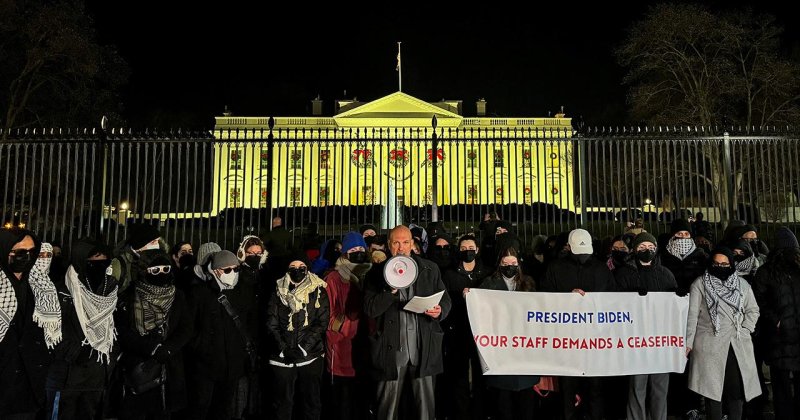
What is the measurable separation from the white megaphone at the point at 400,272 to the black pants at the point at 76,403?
9.00 feet

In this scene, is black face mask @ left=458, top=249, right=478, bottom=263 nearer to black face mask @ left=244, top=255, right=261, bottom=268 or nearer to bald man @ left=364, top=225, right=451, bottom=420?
bald man @ left=364, top=225, right=451, bottom=420

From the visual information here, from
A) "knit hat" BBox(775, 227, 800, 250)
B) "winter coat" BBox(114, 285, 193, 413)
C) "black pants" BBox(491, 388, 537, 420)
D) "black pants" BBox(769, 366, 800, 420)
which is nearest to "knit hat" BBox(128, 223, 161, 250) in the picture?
"winter coat" BBox(114, 285, 193, 413)

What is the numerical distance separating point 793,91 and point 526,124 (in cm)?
2028

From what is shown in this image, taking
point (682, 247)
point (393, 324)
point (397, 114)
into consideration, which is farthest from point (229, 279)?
point (397, 114)

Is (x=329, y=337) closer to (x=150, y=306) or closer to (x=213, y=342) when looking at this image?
(x=213, y=342)

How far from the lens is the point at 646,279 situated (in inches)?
232

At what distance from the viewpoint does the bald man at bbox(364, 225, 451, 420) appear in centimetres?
496

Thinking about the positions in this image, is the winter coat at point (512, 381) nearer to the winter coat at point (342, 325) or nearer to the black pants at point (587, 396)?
the black pants at point (587, 396)

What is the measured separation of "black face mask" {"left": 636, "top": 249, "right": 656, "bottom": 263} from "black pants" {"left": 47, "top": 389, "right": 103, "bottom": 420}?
17.1 ft

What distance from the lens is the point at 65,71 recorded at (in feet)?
65.3

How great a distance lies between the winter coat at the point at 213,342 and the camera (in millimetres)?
5273

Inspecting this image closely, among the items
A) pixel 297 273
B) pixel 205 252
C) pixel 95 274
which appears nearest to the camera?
pixel 95 274

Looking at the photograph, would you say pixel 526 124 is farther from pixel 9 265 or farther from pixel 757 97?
pixel 9 265

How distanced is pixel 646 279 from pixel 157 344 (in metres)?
4.67
